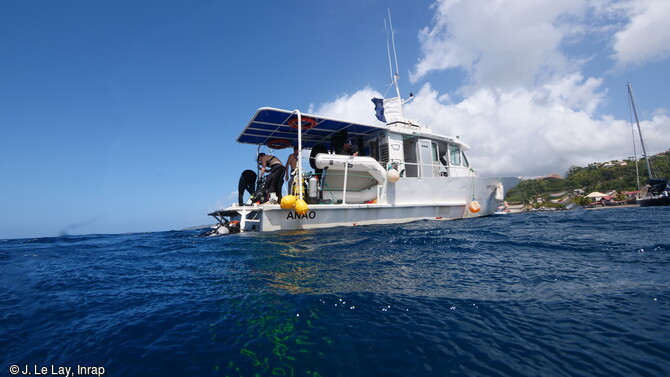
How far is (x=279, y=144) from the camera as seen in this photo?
11375 mm

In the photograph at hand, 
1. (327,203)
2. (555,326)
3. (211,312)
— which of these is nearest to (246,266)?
(211,312)

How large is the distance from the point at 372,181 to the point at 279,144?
411 centimetres

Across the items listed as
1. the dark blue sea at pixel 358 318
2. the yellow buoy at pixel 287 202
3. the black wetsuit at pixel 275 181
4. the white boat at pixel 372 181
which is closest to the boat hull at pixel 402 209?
the white boat at pixel 372 181

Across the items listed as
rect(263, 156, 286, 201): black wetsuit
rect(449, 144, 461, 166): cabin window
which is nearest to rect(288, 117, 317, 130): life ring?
rect(263, 156, 286, 201): black wetsuit

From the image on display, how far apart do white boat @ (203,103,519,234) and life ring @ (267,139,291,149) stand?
40 mm

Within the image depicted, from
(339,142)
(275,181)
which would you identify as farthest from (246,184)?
(339,142)

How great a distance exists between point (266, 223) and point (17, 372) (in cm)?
647

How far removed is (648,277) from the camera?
9.05 feet

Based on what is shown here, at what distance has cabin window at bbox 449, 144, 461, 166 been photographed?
Result: 12320 mm

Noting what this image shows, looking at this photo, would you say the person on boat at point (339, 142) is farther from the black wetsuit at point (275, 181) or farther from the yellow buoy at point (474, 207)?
the yellow buoy at point (474, 207)

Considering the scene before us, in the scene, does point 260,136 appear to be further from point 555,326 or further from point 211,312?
point 555,326

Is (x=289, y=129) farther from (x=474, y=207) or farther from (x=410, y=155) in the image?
(x=474, y=207)

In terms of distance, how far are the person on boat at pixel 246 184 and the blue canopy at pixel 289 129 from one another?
4.67 ft

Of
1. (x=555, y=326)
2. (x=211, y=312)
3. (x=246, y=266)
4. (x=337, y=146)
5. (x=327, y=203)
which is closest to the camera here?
(x=555, y=326)
